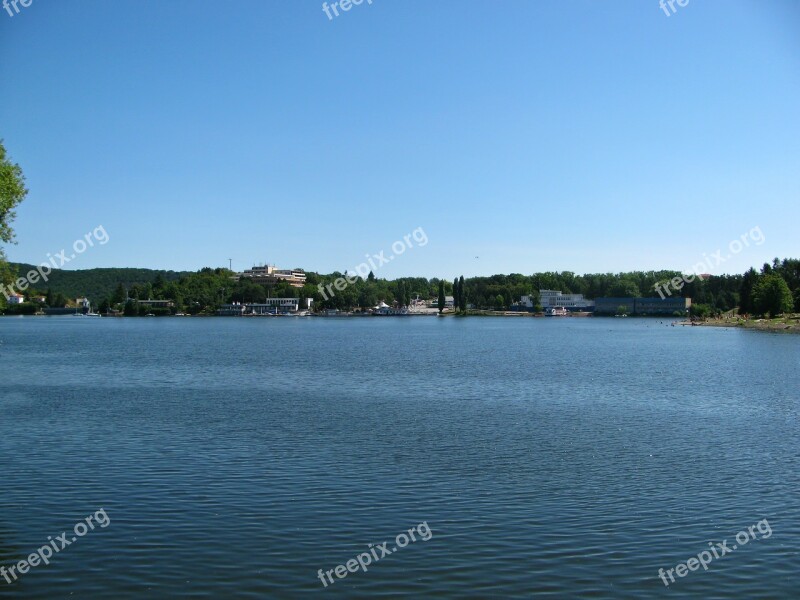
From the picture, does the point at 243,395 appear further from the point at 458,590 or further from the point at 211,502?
the point at 458,590

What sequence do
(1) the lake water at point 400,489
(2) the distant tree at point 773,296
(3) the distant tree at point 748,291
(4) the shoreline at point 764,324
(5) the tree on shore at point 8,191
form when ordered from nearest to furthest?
1. (1) the lake water at point 400,489
2. (5) the tree on shore at point 8,191
3. (4) the shoreline at point 764,324
4. (2) the distant tree at point 773,296
5. (3) the distant tree at point 748,291

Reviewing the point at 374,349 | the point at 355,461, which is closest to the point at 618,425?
the point at 355,461

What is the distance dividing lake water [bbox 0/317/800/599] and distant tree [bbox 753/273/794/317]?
9560cm

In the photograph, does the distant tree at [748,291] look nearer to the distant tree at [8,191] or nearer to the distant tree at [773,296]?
the distant tree at [773,296]

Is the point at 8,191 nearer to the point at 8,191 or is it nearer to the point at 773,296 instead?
the point at 8,191

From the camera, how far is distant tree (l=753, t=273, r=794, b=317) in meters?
120

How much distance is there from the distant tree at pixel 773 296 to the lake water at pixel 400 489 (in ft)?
314

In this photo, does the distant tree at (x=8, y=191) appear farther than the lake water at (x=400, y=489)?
Yes

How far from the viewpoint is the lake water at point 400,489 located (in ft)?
38.4

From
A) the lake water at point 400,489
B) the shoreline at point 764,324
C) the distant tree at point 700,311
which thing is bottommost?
the lake water at point 400,489

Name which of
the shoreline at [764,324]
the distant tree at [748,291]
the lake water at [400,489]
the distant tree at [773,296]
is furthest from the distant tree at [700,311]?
the lake water at [400,489]

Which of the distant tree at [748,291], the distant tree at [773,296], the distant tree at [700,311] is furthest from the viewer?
the distant tree at [700,311]

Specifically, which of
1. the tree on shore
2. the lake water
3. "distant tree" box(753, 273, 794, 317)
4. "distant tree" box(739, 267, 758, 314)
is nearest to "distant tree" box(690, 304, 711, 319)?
"distant tree" box(739, 267, 758, 314)

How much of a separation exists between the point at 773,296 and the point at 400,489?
123 meters
